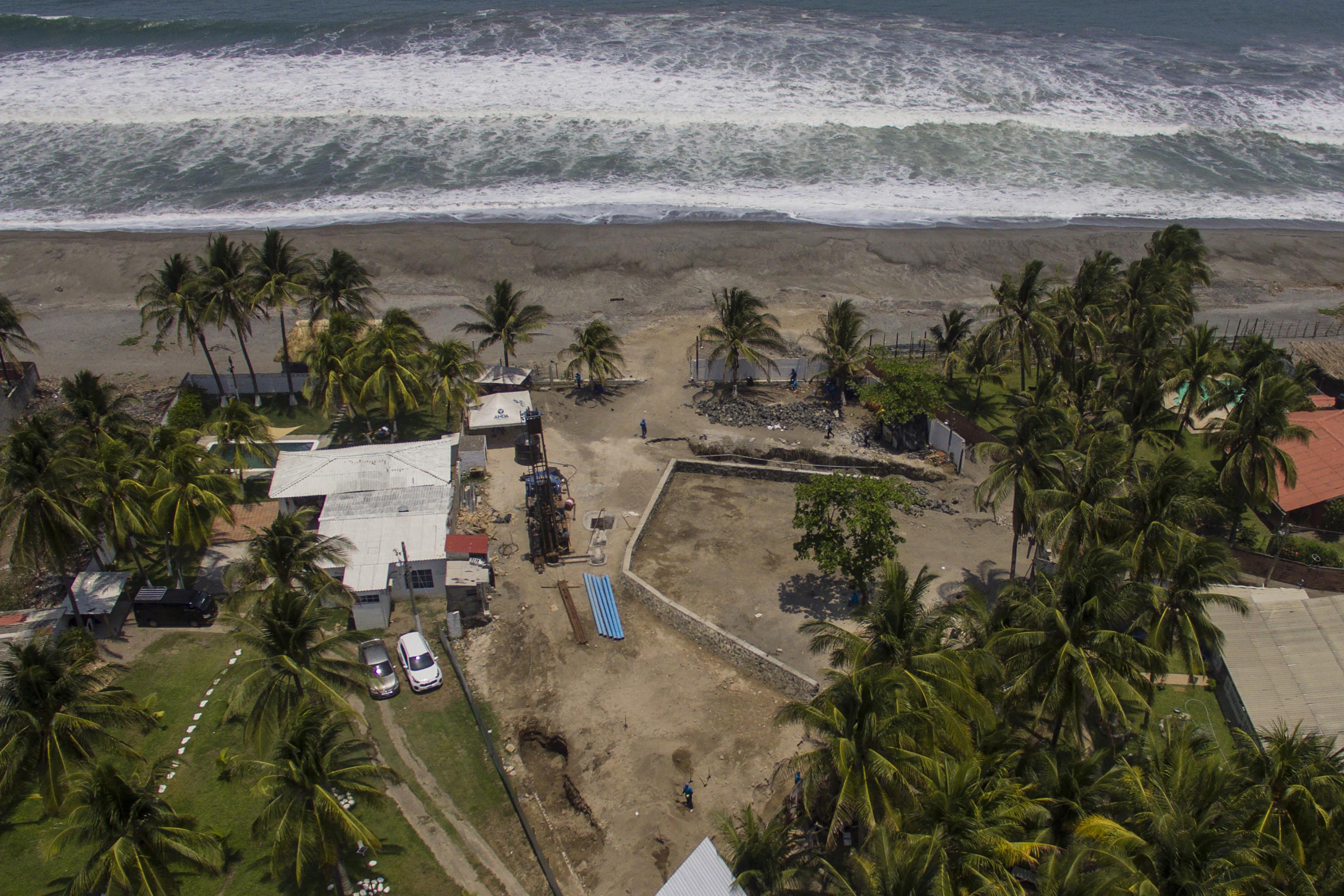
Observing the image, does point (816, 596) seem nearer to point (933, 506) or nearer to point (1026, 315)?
point (933, 506)

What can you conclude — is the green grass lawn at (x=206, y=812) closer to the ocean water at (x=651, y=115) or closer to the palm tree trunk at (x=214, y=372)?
the palm tree trunk at (x=214, y=372)

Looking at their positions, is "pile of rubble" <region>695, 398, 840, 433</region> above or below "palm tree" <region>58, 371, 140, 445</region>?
below

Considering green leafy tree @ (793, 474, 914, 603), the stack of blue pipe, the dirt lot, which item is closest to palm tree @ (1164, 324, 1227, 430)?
the dirt lot

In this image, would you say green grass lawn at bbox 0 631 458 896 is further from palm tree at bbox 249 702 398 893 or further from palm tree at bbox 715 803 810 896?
palm tree at bbox 715 803 810 896

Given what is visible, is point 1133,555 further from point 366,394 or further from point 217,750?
point 366,394

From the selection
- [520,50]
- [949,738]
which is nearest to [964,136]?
[520,50]

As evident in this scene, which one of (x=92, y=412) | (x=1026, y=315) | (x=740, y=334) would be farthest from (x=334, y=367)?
(x=1026, y=315)
